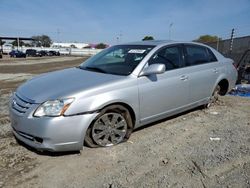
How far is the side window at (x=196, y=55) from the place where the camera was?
16.4 feet

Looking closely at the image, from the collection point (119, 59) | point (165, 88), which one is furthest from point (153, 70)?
point (119, 59)

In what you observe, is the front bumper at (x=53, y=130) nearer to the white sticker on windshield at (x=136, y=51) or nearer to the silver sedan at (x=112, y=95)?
the silver sedan at (x=112, y=95)

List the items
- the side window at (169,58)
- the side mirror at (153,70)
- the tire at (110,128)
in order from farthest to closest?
1. the side window at (169,58)
2. the side mirror at (153,70)
3. the tire at (110,128)

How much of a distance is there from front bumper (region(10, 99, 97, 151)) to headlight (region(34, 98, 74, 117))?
2.1 inches

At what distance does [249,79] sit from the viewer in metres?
9.41

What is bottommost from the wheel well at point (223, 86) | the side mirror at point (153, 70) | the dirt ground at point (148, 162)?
the dirt ground at point (148, 162)

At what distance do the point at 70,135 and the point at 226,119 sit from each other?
130 inches

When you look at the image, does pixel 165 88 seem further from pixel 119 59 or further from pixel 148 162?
pixel 148 162

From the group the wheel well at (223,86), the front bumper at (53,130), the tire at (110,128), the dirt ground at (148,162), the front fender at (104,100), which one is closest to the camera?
the dirt ground at (148,162)

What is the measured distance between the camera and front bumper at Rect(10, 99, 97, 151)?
328 cm

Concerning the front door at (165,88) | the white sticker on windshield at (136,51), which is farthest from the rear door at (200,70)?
the white sticker on windshield at (136,51)

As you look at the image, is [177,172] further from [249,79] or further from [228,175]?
[249,79]

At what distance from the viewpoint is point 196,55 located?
5.23m

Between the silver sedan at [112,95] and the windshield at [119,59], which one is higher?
the windshield at [119,59]
